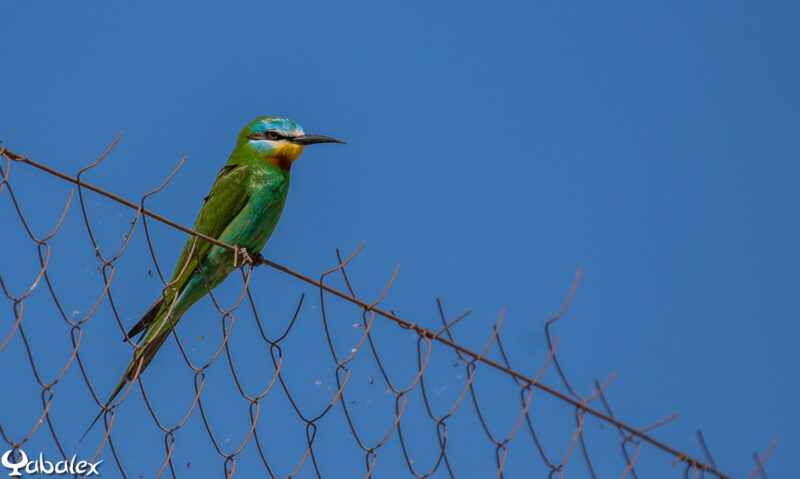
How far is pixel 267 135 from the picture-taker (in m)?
5.52

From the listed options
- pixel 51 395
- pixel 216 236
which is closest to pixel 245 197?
pixel 216 236

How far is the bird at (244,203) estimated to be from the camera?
4.67m

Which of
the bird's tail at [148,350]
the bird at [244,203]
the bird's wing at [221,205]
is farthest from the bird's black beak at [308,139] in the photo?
the bird's tail at [148,350]

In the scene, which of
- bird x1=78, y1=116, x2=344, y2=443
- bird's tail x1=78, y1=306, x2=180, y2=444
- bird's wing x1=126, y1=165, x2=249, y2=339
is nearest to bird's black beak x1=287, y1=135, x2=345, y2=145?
bird x1=78, y1=116, x2=344, y2=443

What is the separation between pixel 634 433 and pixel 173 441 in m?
1.89

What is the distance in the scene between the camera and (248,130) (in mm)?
5711

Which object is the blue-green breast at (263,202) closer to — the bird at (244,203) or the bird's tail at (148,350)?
the bird at (244,203)

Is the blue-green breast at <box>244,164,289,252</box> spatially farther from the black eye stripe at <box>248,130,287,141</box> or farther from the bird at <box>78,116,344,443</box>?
the black eye stripe at <box>248,130,287,141</box>

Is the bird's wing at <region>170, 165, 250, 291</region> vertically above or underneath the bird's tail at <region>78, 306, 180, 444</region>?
above

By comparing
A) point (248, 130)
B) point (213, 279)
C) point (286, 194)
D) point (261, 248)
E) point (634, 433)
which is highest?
point (248, 130)

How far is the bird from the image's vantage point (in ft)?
15.3

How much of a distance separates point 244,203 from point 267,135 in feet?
2.00

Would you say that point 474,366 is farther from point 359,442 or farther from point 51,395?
point 51,395

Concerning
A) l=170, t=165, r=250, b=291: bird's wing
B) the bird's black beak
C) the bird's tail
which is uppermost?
the bird's black beak
